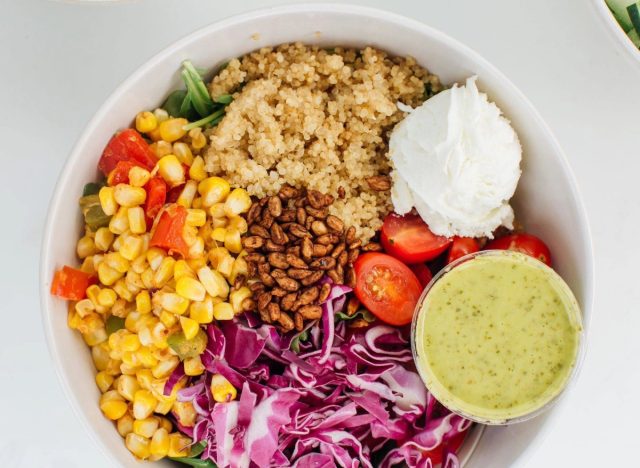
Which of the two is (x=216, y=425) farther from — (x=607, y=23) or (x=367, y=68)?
(x=607, y=23)

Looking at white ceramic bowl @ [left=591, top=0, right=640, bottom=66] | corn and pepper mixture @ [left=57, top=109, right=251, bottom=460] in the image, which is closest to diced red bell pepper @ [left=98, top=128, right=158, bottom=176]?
corn and pepper mixture @ [left=57, top=109, right=251, bottom=460]

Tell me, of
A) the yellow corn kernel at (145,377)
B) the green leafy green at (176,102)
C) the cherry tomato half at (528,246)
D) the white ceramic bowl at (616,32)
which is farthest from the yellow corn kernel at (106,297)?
the white ceramic bowl at (616,32)

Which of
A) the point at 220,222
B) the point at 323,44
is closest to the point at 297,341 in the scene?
the point at 220,222

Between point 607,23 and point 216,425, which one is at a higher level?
point 607,23

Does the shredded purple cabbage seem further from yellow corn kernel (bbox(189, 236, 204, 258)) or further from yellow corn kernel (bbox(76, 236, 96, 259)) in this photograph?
yellow corn kernel (bbox(76, 236, 96, 259))

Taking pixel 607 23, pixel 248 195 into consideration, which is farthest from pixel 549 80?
pixel 248 195
